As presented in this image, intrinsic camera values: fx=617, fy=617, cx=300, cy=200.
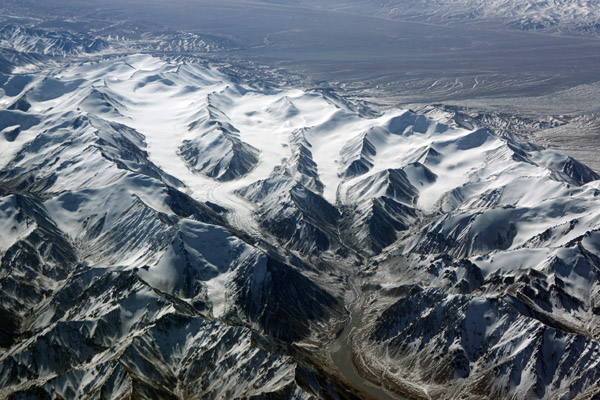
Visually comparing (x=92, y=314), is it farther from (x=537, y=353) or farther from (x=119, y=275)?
(x=537, y=353)

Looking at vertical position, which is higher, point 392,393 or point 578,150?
point 392,393

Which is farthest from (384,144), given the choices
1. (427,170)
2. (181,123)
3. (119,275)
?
(119,275)

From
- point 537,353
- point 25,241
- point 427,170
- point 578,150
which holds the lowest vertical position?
point 578,150

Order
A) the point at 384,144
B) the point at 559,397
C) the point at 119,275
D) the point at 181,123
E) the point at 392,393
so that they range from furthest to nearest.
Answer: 1. the point at 181,123
2. the point at 384,144
3. the point at 119,275
4. the point at 392,393
5. the point at 559,397

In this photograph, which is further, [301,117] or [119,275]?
[301,117]

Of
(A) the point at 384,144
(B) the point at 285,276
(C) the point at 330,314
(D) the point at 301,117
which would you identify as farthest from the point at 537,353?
(D) the point at 301,117

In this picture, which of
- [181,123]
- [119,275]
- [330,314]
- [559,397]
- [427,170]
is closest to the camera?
[559,397]
